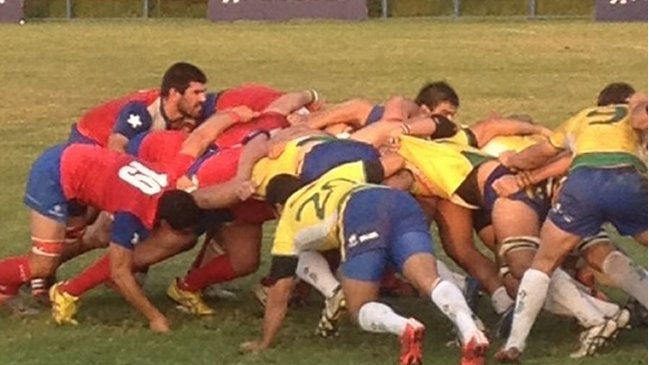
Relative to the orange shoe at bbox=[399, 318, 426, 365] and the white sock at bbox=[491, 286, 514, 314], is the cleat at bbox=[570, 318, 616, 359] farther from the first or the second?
the orange shoe at bbox=[399, 318, 426, 365]

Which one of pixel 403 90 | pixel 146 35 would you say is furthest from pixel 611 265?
pixel 146 35

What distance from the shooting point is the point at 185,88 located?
10047 mm

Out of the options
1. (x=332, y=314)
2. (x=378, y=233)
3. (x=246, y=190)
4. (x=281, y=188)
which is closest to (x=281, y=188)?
(x=281, y=188)

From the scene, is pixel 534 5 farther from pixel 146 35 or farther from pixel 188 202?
pixel 188 202

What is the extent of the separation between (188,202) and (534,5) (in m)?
34.9

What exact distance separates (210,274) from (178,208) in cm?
75

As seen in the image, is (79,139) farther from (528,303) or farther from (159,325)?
(528,303)

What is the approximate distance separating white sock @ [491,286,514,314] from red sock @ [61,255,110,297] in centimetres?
218

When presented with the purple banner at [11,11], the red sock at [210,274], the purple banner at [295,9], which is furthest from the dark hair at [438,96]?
the purple banner at [11,11]

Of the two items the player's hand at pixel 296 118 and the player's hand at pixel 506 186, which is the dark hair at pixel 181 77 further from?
the player's hand at pixel 506 186

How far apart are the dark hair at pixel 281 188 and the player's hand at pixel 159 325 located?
35.8 inches

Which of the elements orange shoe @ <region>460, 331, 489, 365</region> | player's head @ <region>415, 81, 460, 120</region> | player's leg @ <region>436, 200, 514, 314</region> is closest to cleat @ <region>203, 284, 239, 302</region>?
player's leg @ <region>436, 200, 514, 314</region>

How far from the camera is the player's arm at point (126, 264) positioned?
352 inches

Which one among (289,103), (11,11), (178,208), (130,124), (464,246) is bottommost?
(11,11)
